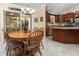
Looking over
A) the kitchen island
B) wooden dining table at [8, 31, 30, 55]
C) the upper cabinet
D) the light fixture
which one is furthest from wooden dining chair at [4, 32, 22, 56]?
the upper cabinet

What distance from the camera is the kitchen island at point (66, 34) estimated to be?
233 cm

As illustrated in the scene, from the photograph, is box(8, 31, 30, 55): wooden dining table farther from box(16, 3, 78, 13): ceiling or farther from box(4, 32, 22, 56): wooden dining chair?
box(16, 3, 78, 13): ceiling

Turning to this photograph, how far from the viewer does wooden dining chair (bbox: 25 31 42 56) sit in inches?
92.5

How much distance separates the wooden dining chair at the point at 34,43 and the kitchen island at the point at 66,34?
0.30 meters

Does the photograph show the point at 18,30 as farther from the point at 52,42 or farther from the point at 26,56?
the point at 52,42

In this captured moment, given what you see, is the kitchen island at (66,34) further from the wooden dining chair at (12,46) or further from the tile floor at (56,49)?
the wooden dining chair at (12,46)

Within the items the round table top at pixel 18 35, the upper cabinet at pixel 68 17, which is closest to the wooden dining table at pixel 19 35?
the round table top at pixel 18 35

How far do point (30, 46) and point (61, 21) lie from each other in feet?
2.56

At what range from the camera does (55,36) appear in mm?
2439

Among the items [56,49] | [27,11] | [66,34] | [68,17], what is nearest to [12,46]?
[27,11]

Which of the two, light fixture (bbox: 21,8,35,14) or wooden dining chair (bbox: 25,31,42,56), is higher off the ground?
light fixture (bbox: 21,8,35,14)

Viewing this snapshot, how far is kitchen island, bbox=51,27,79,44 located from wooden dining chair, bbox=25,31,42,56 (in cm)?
30

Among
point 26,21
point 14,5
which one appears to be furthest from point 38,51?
point 14,5

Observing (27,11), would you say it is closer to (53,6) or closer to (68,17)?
(53,6)
